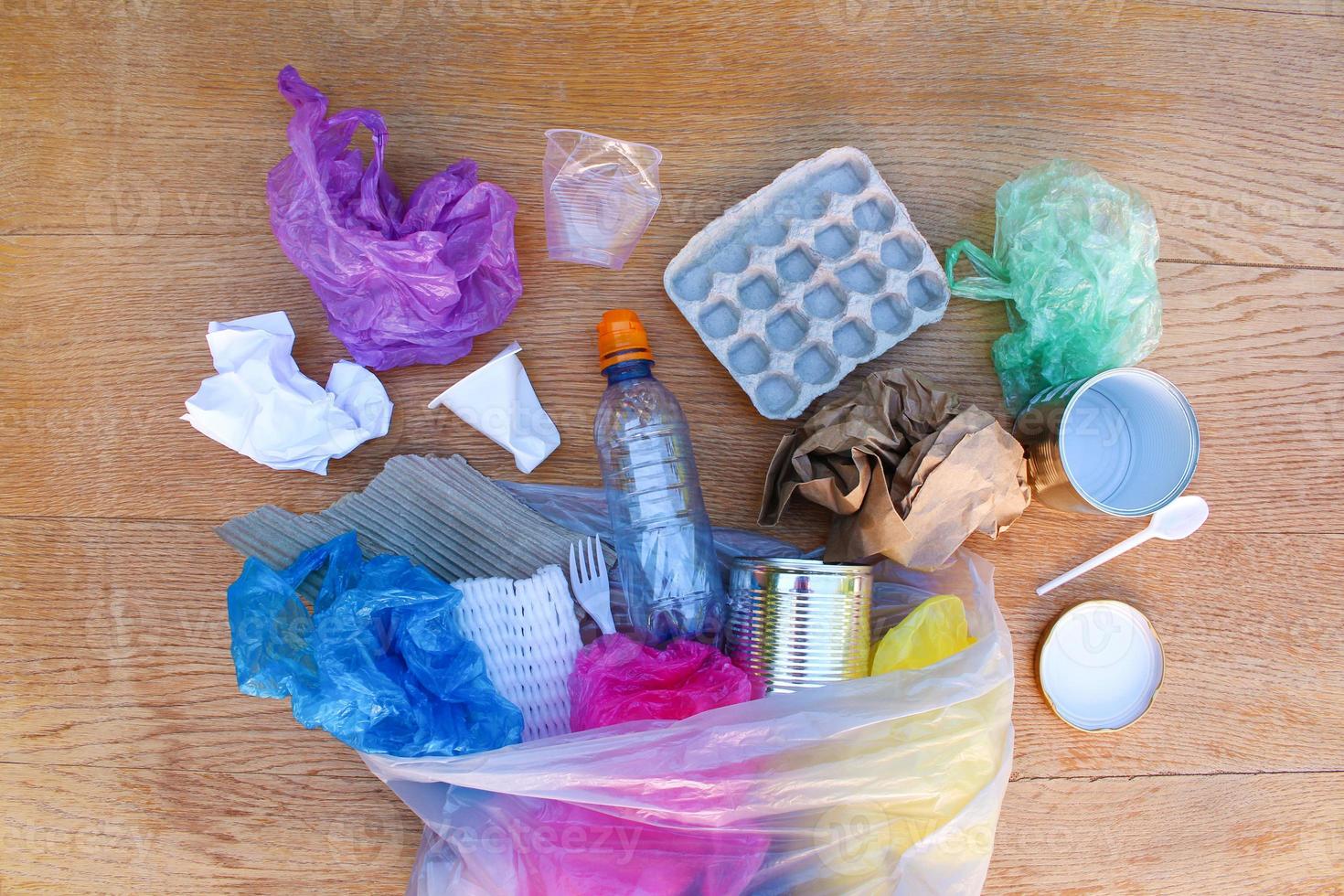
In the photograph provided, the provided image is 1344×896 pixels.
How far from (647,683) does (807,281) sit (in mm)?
472

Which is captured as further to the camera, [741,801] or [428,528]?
[428,528]

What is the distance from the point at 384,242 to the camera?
789 mm

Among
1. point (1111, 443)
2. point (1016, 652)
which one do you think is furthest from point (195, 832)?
point (1111, 443)

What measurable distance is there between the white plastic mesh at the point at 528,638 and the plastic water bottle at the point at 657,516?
0.28ft

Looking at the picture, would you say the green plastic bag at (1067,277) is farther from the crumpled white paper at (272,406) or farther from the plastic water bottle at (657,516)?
the crumpled white paper at (272,406)

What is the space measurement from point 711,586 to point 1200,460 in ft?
1.95

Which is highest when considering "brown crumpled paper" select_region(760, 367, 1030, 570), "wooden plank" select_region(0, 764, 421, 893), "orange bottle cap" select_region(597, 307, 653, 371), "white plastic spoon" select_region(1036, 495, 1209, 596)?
"orange bottle cap" select_region(597, 307, 653, 371)

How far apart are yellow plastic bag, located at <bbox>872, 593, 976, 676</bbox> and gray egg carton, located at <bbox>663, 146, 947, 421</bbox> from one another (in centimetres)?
25

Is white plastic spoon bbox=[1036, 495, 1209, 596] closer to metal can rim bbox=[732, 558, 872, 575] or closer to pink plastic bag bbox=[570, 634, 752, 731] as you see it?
metal can rim bbox=[732, 558, 872, 575]

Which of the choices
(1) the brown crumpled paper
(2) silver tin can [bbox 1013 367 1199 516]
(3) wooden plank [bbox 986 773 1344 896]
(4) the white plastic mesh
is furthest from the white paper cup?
(3) wooden plank [bbox 986 773 1344 896]

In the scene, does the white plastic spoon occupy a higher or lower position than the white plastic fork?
higher

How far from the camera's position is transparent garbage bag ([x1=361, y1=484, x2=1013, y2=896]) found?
70 cm

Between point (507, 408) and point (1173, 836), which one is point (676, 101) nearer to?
point (507, 408)

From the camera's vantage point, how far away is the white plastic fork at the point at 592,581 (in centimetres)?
83
